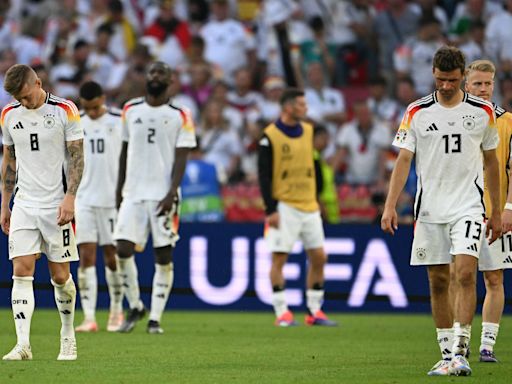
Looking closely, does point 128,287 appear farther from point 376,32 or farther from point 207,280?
point 376,32

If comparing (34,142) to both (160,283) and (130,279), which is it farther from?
(130,279)

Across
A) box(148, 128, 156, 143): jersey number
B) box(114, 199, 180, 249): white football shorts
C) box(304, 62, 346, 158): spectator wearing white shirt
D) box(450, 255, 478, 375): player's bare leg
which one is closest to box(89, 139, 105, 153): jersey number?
box(148, 128, 156, 143): jersey number

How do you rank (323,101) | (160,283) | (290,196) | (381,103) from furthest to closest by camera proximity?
(323,101)
(381,103)
(290,196)
(160,283)

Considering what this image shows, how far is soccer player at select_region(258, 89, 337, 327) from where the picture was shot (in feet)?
55.4

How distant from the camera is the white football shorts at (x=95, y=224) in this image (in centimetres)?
1577

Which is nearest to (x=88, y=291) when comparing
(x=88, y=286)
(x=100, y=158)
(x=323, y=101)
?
(x=88, y=286)

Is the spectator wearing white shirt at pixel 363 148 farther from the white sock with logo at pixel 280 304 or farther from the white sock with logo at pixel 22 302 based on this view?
the white sock with logo at pixel 22 302

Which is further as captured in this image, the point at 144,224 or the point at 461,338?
the point at 144,224

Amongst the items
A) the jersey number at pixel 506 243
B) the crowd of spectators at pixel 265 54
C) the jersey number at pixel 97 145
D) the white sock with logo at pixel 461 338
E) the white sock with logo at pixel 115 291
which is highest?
the crowd of spectators at pixel 265 54

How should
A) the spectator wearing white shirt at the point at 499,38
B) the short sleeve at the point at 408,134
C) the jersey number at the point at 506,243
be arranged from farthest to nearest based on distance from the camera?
the spectator wearing white shirt at the point at 499,38 < the jersey number at the point at 506,243 < the short sleeve at the point at 408,134

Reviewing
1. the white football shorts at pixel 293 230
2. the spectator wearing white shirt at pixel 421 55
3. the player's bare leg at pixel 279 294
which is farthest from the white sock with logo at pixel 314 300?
the spectator wearing white shirt at pixel 421 55

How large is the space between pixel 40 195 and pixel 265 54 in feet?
44.3

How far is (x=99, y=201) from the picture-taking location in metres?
15.9

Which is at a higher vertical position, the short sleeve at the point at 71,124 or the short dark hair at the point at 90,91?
the short dark hair at the point at 90,91
